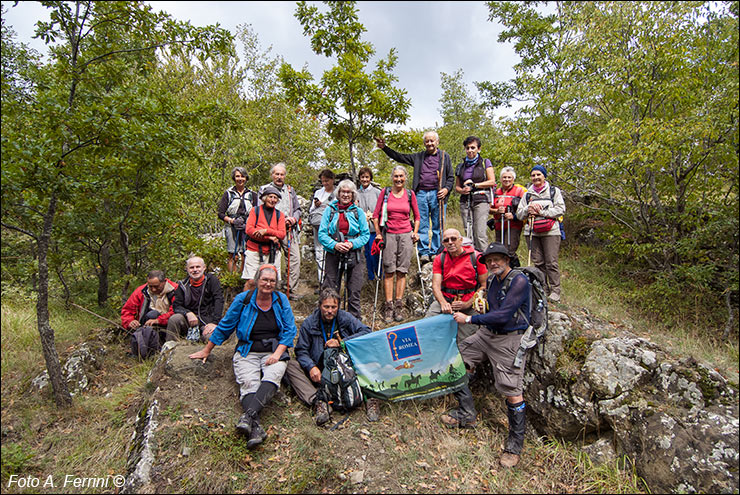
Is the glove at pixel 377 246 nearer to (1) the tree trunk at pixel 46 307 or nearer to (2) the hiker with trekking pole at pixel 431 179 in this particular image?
(2) the hiker with trekking pole at pixel 431 179

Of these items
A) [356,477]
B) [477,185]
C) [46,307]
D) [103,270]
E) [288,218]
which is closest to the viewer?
[356,477]

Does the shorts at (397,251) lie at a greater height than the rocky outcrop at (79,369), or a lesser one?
greater

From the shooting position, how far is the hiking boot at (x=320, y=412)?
4746 millimetres

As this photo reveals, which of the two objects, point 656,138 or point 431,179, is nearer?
point 656,138

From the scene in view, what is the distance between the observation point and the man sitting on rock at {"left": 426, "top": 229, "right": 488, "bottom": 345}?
5.19 meters

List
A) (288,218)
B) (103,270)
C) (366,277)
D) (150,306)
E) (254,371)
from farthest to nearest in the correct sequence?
(103,270) < (366,277) < (288,218) < (150,306) < (254,371)

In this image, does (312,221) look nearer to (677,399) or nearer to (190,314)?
(190,314)

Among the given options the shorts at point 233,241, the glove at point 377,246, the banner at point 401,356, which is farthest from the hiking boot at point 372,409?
the shorts at point 233,241

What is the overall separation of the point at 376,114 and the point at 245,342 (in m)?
5.49

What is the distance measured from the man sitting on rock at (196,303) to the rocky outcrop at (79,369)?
4.44 feet

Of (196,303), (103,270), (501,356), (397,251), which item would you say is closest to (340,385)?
(501,356)

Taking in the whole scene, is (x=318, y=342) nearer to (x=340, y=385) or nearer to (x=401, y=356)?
(x=340, y=385)

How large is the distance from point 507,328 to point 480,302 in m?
0.61

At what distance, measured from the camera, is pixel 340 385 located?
16.1 feet
